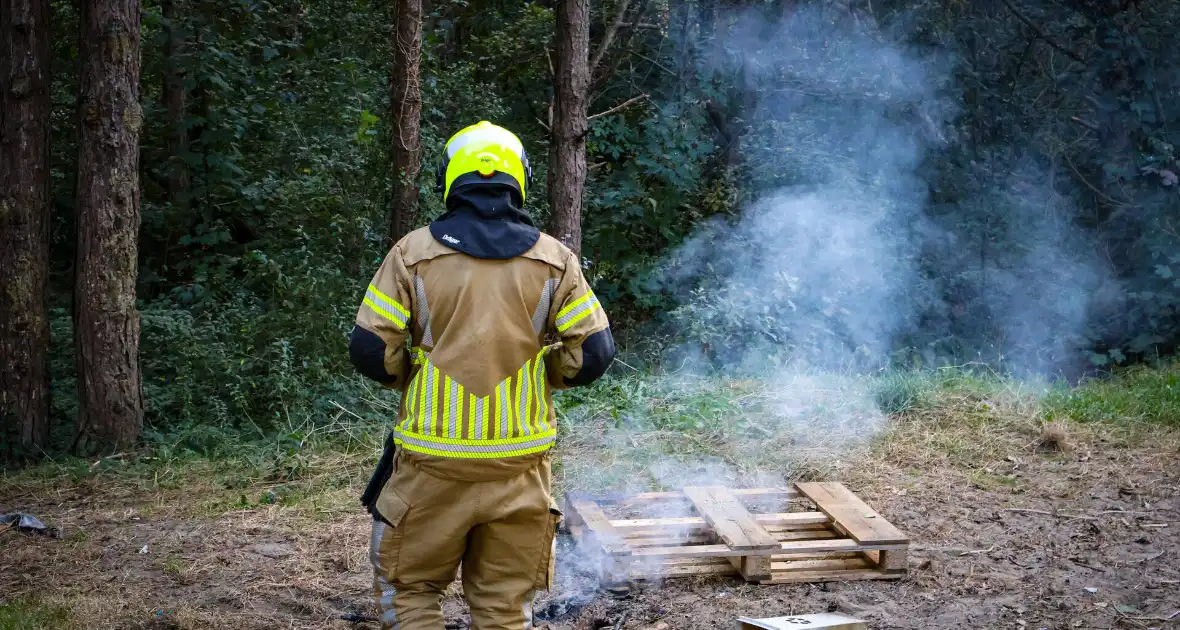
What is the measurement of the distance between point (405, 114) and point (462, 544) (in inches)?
235

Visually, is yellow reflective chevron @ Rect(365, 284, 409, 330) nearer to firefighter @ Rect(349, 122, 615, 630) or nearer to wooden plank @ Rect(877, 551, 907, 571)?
firefighter @ Rect(349, 122, 615, 630)

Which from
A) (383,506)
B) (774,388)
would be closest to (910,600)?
(383,506)

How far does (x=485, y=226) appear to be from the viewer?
317 centimetres

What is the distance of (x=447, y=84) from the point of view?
418 inches

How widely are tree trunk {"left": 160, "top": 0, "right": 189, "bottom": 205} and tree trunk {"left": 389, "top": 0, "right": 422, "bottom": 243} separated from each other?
9.22ft

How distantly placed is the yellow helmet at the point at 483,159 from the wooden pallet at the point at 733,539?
206cm

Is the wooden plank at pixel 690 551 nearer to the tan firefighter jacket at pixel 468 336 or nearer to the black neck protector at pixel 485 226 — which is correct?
the tan firefighter jacket at pixel 468 336

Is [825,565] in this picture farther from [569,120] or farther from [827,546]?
[569,120]

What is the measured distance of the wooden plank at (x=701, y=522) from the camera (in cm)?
502

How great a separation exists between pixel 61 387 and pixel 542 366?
6723 millimetres

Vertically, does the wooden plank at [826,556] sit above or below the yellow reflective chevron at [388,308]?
below

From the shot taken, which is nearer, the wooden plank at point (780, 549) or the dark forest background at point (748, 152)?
the wooden plank at point (780, 549)

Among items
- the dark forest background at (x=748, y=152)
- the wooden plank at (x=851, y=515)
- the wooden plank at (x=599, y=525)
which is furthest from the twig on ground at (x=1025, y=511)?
the dark forest background at (x=748, y=152)

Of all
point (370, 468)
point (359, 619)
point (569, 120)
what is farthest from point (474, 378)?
point (569, 120)
